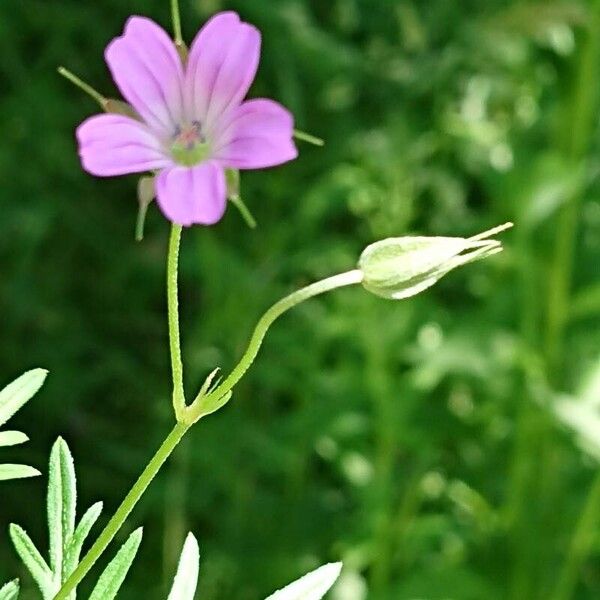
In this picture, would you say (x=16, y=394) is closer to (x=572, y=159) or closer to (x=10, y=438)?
(x=10, y=438)

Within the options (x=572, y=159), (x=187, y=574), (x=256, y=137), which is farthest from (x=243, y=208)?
(x=572, y=159)

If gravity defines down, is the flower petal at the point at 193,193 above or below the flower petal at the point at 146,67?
below

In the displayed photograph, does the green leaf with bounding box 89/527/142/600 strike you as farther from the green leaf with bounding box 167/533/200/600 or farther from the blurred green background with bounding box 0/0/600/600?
the blurred green background with bounding box 0/0/600/600

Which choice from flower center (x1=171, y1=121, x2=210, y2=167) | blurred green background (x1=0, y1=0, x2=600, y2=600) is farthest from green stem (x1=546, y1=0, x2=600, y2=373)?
flower center (x1=171, y1=121, x2=210, y2=167)

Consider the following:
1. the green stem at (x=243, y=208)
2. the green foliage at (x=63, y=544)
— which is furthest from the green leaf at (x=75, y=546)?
the green stem at (x=243, y=208)

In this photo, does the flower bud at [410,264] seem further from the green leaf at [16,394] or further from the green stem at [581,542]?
the green stem at [581,542]

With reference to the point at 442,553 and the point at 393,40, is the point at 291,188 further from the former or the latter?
the point at 442,553

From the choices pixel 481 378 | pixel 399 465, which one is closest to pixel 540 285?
pixel 481 378
